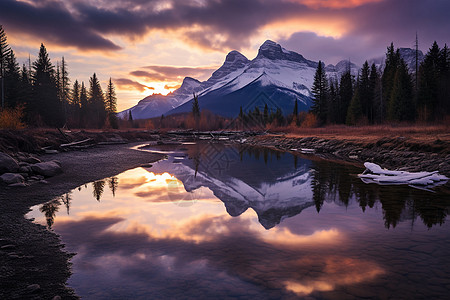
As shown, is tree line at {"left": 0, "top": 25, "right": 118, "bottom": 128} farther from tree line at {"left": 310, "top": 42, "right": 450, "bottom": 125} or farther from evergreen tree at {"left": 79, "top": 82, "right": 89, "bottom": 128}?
tree line at {"left": 310, "top": 42, "right": 450, "bottom": 125}

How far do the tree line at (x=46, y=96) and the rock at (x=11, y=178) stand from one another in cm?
2301

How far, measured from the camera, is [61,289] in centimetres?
416

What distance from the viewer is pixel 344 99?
253 feet

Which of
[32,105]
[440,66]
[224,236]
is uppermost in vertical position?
[440,66]

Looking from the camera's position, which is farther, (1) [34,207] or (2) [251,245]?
(1) [34,207]

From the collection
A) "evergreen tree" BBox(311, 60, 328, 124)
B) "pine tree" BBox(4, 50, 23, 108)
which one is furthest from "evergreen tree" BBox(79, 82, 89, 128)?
"evergreen tree" BBox(311, 60, 328, 124)

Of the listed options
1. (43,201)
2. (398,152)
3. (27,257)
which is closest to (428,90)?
(398,152)

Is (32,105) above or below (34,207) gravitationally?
above

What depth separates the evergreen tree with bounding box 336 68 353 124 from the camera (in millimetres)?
76875

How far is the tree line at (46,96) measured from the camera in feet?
162

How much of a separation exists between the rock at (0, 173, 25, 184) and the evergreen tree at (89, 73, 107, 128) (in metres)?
70.5

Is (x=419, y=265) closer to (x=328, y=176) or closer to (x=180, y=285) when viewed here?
(x=180, y=285)

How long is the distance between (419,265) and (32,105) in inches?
2616

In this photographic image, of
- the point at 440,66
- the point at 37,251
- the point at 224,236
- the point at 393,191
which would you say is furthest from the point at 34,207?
the point at 440,66
